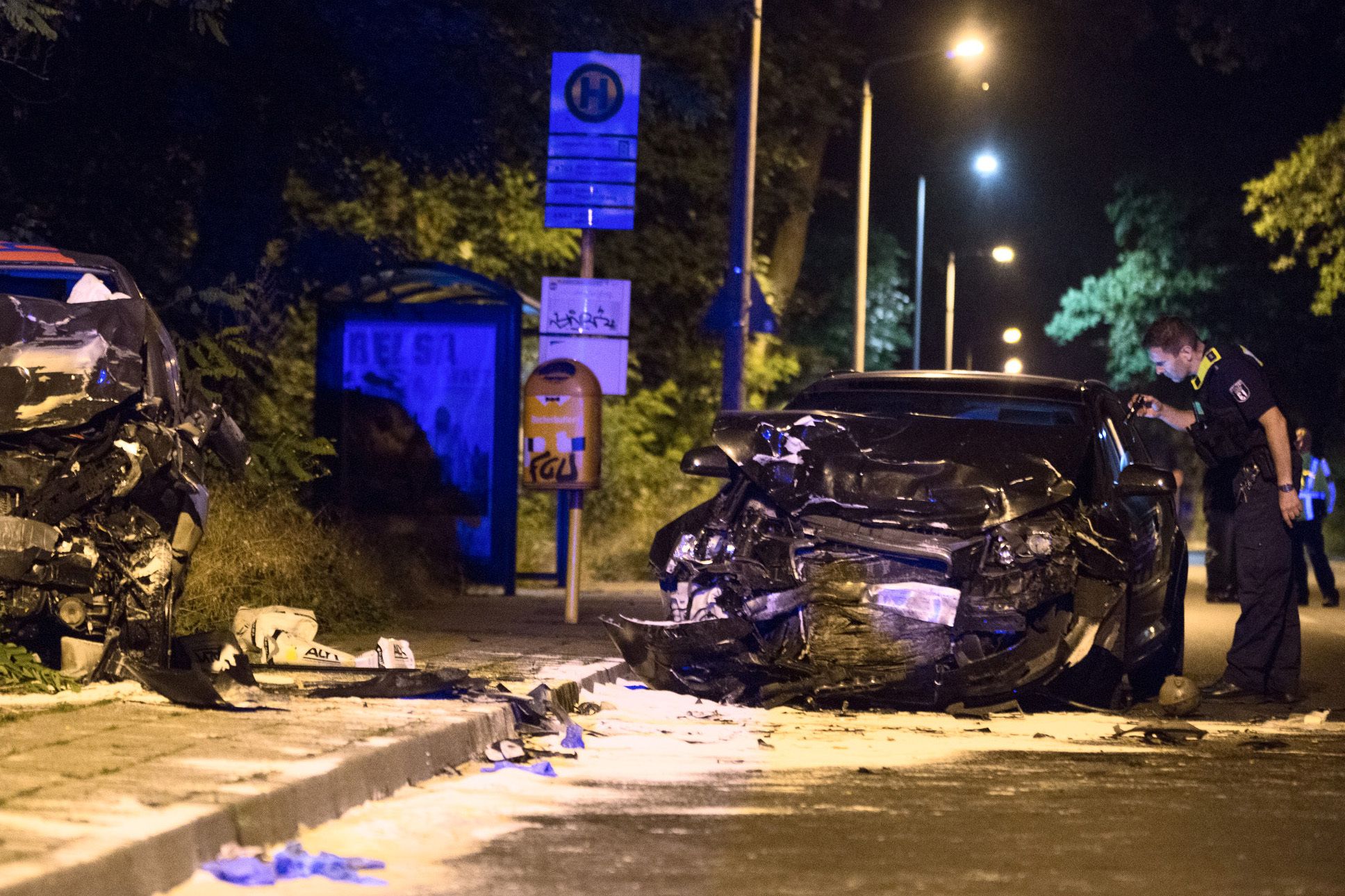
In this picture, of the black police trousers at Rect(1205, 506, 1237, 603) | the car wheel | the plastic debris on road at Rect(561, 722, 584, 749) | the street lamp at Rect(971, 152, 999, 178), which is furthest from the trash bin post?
the street lamp at Rect(971, 152, 999, 178)

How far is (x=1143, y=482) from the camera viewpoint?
352 inches

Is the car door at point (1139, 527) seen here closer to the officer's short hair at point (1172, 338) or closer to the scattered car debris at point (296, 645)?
the officer's short hair at point (1172, 338)

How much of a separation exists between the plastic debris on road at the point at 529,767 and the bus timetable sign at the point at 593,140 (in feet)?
19.5

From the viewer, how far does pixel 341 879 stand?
525 centimetres

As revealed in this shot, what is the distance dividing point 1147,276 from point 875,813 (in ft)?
109

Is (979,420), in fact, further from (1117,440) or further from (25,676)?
(25,676)

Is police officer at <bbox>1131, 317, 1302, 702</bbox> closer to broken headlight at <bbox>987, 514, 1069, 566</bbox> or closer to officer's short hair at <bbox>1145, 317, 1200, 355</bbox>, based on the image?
officer's short hair at <bbox>1145, 317, 1200, 355</bbox>

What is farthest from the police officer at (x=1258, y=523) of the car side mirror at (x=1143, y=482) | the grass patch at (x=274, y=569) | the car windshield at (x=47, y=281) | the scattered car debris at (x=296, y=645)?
the car windshield at (x=47, y=281)

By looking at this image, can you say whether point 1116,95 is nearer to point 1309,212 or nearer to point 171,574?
point 1309,212

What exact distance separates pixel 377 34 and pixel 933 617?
34.3ft

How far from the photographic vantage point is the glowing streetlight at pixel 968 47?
86.9 feet

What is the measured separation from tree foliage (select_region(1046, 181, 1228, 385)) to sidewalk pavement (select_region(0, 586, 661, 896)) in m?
29.8

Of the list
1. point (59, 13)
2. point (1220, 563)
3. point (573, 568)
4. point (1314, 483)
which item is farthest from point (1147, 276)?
point (59, 13)

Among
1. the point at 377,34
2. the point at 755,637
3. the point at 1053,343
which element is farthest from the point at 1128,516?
the point at 1053,343
